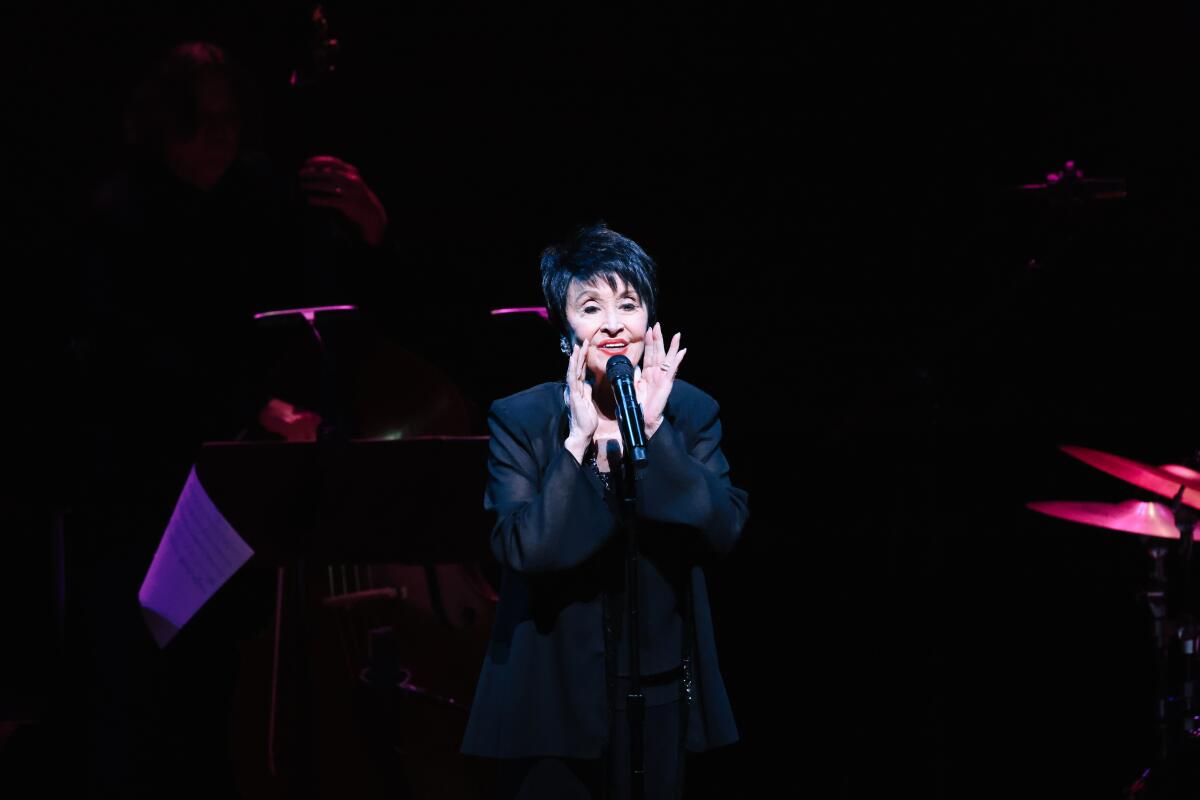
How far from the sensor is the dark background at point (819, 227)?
138 inches

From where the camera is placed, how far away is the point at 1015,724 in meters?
3.71

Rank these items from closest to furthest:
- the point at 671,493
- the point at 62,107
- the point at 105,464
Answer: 1. the point at 671,493
2. the point at 105,464
3. the point at 62,107

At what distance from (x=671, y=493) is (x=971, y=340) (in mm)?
1880

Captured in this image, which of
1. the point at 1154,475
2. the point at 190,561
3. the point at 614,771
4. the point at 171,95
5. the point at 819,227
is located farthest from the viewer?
the point at 819,227

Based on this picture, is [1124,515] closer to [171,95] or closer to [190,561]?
[190,561]

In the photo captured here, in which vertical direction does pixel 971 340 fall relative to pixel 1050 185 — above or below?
below

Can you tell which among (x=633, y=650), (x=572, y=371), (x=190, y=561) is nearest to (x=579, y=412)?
(x=572, y=371)

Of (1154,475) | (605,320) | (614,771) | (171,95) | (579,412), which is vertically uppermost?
(171,95)

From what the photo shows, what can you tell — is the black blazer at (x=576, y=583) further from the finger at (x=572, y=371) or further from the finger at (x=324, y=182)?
the finger at (x=324, y=182)

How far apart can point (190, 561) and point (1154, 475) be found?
A: 2.14 metres

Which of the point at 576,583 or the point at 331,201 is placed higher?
the point at 331,201

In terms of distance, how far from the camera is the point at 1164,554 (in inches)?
122

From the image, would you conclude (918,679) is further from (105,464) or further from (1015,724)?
(105,464)

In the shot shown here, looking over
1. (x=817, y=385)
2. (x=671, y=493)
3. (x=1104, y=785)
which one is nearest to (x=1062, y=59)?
(x=817, y=385)
